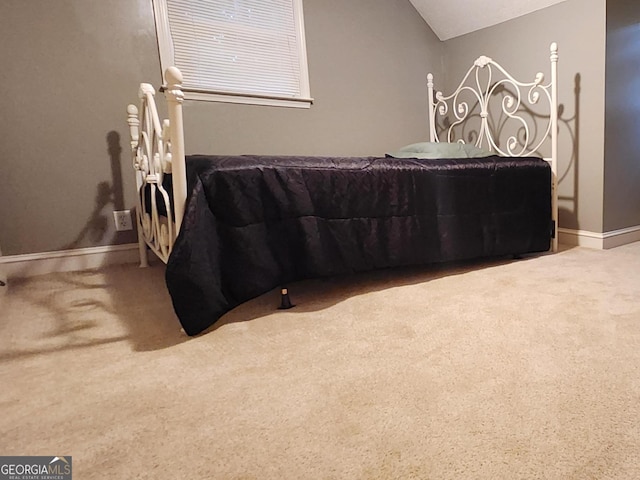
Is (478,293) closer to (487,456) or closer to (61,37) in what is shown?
(487,456)

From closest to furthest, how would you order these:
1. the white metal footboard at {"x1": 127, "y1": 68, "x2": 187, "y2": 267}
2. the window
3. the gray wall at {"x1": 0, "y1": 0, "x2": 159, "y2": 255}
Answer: the white metal footboard at {"x1": 127, "y1": 68, "x2": 187, "y2": 267}
the gray wall at {"x1": 0, "y1": 0, "x2": 159, "y2": 255}
the window

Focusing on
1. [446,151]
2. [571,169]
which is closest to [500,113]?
[571,169]

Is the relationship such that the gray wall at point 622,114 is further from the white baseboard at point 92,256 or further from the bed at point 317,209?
the bed at point 317,209

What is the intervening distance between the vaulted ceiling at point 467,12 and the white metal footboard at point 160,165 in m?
2.42

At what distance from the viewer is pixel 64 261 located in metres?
2.23

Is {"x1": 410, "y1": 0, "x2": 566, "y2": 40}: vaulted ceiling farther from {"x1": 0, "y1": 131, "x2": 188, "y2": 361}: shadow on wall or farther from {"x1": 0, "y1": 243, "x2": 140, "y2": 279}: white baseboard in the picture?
{"x1": 0, "y1": 243, "x2": 140, "y2": 279}: white baseboard

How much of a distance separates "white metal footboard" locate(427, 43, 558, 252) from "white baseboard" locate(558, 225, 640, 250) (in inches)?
11.5

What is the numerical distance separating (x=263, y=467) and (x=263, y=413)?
17 centimetres

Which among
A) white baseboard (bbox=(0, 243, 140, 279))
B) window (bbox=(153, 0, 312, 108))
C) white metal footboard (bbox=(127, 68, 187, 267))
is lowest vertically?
white baseboard (bbox=(0, 243, 140, 279))

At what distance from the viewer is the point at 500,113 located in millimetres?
3021

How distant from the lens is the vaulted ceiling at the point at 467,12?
2.77 meters

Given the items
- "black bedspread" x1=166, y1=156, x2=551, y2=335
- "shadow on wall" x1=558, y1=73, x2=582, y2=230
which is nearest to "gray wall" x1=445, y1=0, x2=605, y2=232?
"shadow on wall" x1=558, y1=73, x2=582, y2=230

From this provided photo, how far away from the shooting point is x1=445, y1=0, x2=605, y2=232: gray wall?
7.94ft

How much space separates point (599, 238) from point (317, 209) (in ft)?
6.34
